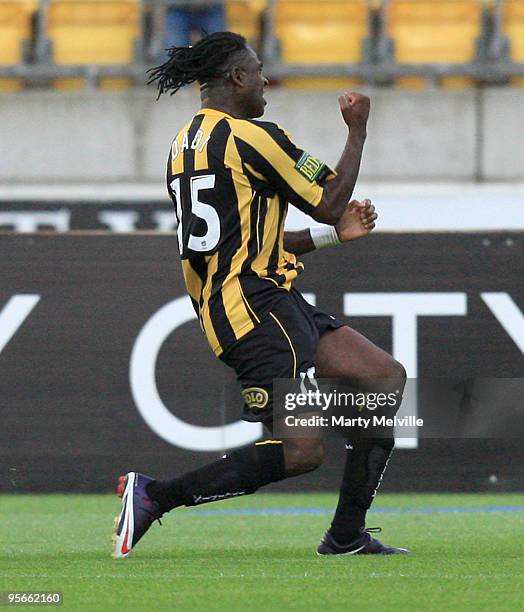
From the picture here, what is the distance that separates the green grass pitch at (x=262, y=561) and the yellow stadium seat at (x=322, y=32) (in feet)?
18.4

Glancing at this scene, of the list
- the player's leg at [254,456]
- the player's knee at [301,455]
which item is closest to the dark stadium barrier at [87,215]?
the player's leg at [254,456]

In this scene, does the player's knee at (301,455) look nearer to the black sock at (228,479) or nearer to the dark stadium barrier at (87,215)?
the black sock at (228,479)

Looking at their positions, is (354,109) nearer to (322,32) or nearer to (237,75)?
(237,75)

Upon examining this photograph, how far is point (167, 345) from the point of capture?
8.55 meters

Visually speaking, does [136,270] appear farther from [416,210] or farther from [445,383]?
[416,210]

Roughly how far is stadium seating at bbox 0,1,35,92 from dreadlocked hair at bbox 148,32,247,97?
744 centimetres

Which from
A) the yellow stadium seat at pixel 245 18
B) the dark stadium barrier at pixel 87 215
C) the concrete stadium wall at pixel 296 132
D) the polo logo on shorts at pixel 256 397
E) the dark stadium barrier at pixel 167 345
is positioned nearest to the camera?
the polo logo on shorts at pixel 256 397

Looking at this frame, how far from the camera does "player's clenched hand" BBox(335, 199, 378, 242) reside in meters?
5.35

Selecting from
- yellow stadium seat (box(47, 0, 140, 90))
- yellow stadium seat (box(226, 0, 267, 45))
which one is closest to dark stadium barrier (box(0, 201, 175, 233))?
yellow stadium seat (box(47, 0, 140, 90))

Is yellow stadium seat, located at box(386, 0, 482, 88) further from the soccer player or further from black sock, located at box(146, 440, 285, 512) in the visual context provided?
black sock, located at box(146, 440, 285, 512)

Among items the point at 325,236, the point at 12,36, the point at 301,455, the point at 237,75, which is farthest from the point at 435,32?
the point at 301,455

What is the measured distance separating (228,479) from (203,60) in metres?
1.49

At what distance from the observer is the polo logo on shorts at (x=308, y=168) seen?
203 inches

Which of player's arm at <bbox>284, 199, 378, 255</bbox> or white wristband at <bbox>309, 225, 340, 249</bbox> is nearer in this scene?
player's arm at <bbox>284, 199, 378, 255</bbox>
